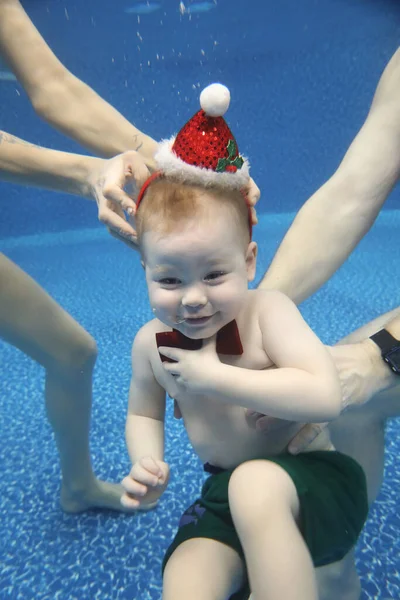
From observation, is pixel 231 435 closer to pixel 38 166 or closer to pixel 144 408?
pixel 144 408

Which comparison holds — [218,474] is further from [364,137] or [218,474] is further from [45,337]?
[364,137]

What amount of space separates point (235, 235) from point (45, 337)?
1110 millimetres

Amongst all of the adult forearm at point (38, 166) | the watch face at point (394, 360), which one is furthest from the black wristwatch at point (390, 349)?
the adult forearm at point (38, 166)

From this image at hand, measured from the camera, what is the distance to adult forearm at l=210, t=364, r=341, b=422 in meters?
1.06

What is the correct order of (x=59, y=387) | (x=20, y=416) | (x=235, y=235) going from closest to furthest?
(x=235, y=235), (x=59, y=387), (x=20, y=416)

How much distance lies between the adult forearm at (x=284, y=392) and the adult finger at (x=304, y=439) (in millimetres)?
178

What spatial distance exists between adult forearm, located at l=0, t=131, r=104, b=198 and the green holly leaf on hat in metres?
0.76

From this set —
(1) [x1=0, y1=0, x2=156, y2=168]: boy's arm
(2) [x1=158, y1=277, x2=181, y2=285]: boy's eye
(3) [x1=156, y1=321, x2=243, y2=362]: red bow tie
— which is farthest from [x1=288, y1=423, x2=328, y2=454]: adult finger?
(1) [x1=0, y1=0, x2=156, y2=168]: boy's arm

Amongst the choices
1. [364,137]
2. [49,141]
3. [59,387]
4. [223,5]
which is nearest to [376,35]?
[223,5]

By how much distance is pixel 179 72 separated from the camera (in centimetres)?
1179

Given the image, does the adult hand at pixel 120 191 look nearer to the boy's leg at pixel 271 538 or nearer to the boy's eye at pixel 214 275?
the boy's eye at pixel 214 275

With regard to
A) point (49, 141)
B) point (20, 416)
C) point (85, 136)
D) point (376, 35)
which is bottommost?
point (20, 416)

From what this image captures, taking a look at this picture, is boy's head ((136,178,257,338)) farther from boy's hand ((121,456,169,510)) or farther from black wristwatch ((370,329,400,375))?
black wristwatch ((370,329,400,375))

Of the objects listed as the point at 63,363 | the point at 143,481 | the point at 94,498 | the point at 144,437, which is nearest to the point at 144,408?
the point at 144,437
